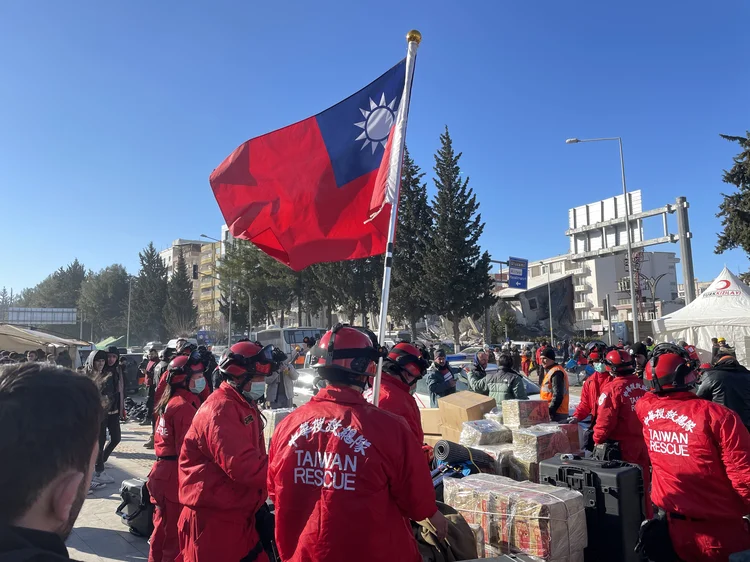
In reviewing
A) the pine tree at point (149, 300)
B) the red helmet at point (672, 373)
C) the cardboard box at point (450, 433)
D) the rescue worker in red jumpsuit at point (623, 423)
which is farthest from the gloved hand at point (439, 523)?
the pine tree at point (149, 300)

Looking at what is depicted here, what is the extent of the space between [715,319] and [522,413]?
693 inches

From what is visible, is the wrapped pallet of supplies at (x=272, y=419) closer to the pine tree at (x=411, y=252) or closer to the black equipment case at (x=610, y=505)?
the black equipment case at (x=610, y=505)

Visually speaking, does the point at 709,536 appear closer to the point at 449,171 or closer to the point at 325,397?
the point at 325,397

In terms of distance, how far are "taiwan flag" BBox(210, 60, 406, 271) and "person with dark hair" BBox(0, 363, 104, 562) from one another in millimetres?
3474

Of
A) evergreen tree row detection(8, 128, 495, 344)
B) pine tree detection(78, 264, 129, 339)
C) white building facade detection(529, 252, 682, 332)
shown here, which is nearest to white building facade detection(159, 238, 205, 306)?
pine tree detection(78, 264, 129, 339)

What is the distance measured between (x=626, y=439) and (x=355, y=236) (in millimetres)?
3549

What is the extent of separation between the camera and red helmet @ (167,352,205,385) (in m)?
4.95

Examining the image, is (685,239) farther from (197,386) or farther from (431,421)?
(197,386)

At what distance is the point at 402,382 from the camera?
182 inches

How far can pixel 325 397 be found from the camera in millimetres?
2654

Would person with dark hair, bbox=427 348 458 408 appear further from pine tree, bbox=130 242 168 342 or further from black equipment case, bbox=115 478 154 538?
pine tree, bbox=130 242 168 342

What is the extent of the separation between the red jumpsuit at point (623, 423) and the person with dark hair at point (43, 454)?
5319 mm

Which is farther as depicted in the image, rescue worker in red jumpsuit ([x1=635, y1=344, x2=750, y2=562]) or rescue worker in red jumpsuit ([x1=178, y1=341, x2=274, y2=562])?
rescue worker in red jumpsuit ([x1=635, y1=344, x2=750, y2=562])

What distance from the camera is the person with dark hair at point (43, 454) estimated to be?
1091 mm
